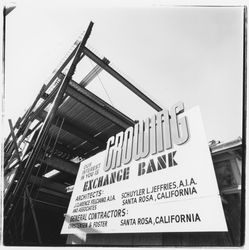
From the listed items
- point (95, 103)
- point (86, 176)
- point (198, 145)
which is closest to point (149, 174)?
point (198, 145)

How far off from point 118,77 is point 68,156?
25.3ft

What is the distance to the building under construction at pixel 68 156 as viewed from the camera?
5184mm

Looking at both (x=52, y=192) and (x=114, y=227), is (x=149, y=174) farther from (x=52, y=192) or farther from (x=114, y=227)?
(x=52, y=192)

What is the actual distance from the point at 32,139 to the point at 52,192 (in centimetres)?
359

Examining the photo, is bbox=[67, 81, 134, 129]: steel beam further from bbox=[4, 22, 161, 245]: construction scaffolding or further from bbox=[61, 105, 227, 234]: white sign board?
bbox=[61, 105, 227, 234]: white sign board

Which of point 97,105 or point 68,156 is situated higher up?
point 97,105

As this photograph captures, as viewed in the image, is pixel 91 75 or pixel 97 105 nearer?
pixel 91 75

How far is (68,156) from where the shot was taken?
15383mm

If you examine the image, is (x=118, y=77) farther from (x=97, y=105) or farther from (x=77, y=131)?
(x=77, y=131)

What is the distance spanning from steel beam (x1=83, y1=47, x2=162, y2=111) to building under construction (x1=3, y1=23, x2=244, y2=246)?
0.14 ft

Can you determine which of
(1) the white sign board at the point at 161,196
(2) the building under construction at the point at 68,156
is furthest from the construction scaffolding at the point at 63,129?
(1) the white sign board at the point at 161,196

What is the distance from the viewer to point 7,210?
7648 mm

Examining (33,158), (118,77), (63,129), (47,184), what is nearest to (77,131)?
(63,129)

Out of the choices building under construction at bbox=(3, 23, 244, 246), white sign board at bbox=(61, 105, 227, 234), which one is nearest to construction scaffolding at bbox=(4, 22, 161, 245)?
building under construction at bbox=(3, 23, 244, 246)
